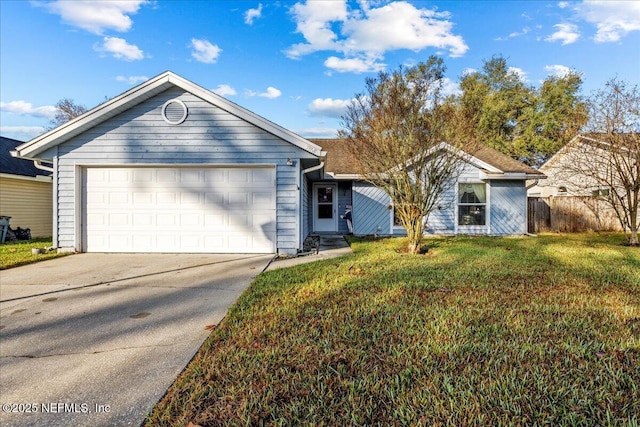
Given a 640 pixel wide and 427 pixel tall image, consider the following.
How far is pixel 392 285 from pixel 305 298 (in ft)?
4.53

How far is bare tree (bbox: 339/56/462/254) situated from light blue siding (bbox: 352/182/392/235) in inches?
162

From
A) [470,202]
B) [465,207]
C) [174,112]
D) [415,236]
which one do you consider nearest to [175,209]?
[174,112]

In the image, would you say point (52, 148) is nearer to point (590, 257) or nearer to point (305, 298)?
point (305, 298)

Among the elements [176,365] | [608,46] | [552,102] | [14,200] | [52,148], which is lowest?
[176,365]

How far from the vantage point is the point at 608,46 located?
11.5 meters

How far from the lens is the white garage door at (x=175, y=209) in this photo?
26.8 ft

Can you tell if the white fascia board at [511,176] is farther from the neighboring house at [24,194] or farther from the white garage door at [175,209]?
the neighboring house at [24,194]

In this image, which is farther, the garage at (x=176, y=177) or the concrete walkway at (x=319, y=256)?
the garage at (x=176, y=177)

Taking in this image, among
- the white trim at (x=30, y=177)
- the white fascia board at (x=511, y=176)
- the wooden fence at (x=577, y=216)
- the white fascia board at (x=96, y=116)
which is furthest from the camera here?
the wooden fence at (x=577, y=216)

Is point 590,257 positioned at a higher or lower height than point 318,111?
lower

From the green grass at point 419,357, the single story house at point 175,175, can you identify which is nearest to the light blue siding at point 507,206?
the green grass at point 419,357

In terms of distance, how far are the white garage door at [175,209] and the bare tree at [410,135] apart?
2.71 meters

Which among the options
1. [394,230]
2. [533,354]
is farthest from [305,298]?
[394,230]

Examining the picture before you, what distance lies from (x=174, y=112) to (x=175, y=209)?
237 centimetres
